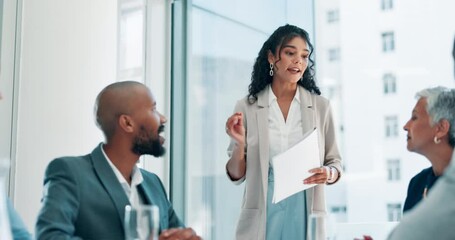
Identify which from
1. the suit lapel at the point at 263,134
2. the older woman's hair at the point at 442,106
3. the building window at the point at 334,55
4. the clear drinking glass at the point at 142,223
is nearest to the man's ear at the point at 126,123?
the suit lapel at the point at 263,134

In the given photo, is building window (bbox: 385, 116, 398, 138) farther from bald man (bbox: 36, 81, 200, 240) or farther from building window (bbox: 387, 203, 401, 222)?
bald man (bbox: 36, 81, 200, 240)

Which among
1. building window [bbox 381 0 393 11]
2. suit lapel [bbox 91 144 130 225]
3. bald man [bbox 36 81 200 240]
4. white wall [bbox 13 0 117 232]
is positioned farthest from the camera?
building window [bbox 381 0 393 11]

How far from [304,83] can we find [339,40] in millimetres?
4471

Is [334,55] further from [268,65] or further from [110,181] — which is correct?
[110,181]

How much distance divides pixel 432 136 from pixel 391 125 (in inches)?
145

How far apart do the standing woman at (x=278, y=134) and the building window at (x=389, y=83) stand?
3.39 m

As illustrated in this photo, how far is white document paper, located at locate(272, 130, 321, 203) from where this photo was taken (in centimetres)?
235

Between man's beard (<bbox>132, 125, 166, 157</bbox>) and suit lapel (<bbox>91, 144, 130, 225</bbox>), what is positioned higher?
man's beard (<bbox>132, 125, 166, 157</bbox>)

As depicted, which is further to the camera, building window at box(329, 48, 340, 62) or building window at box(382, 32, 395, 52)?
building window at box(329, 48, 340, 62)

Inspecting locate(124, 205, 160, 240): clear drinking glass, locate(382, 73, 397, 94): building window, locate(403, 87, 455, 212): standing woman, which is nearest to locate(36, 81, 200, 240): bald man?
locate(124, 205, 160, 240): clear drinking glass

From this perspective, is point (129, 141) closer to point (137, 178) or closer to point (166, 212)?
point (137, 178)

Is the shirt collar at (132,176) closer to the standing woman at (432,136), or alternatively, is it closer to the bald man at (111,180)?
the bald man at (111,180)

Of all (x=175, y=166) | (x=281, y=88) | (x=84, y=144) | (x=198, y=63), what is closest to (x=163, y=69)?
(x=198, y=63)

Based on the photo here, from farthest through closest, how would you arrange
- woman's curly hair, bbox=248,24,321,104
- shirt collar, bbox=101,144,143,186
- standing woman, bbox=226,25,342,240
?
woman's curly hair, bbox=248,24,321,104 → standing woman, bbox=226,25,342,240 → shirt collar, bbox=101,144,143,186
